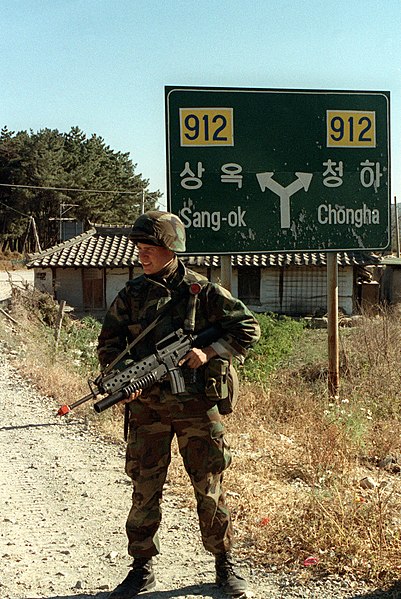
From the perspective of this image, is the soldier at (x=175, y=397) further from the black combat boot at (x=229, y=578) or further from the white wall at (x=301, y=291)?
the white wall at (x=301, y=291)

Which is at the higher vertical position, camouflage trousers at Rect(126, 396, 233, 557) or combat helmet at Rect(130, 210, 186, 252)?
combat helmet at Rect(130, 210, 186, 252)

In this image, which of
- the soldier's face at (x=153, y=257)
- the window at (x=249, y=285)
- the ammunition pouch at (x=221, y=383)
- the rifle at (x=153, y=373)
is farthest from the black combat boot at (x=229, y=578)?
the window at (x=249, y=285)

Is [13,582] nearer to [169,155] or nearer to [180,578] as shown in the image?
[180,578]

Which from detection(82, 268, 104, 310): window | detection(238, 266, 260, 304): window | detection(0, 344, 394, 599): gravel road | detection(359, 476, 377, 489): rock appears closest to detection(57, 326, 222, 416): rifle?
detection(0, 344, 394, 599): gravel road

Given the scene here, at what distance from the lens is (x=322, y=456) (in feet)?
18.0

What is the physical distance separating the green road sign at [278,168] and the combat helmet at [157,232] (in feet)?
12.9

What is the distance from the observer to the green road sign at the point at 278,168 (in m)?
7.41

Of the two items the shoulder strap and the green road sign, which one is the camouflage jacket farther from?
the green road sign

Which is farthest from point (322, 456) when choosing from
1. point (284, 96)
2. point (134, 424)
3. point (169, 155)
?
point (284, 96)

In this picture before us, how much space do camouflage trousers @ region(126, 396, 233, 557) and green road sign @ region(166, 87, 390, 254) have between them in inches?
162

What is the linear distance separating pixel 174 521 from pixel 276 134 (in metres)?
4.46

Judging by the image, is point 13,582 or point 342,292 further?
point 342,292

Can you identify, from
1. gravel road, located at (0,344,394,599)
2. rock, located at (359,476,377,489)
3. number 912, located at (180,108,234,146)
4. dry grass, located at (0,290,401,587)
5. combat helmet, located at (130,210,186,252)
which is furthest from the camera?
number 912, located at (180,108,234,146)

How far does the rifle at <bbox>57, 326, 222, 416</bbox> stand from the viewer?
333 centimetres
